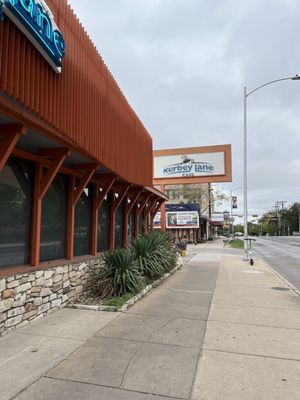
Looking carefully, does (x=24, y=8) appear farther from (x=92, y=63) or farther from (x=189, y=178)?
(x=189, y=178)

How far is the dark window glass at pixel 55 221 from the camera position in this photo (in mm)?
8008

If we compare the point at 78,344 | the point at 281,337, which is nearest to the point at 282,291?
the point at 281,337

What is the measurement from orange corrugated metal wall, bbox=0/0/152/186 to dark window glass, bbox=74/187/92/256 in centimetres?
128

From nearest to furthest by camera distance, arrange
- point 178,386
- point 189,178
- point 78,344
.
→ point 178,386
point 78,344
point 189,178

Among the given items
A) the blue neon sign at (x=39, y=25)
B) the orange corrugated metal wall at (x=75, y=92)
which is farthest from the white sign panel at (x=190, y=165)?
the blue neon sign at (x=39, y=25)

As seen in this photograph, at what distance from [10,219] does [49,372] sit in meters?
3.23

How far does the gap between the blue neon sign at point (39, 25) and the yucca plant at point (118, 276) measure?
16.0 ft

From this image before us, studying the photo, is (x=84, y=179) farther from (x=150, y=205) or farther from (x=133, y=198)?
(x=150, y=205)

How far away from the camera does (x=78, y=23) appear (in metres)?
7.61

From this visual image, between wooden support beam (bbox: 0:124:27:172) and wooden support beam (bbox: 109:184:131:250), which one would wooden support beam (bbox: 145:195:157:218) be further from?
wooden support beam (bbox: 0:124:27:172)

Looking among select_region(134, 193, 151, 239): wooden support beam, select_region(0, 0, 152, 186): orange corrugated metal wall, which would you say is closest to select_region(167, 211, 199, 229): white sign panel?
select_region(134, 193, 151, 239): wooden support beam

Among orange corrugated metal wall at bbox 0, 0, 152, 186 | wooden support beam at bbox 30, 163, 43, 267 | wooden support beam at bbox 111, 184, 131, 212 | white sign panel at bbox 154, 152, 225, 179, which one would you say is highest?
white sign panel at bbox 154, 152, 225, 179

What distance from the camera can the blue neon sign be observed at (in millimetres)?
4895

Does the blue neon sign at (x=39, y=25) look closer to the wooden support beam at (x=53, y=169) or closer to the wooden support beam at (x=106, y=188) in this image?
the wooden support beam at (x=53, y=169)
